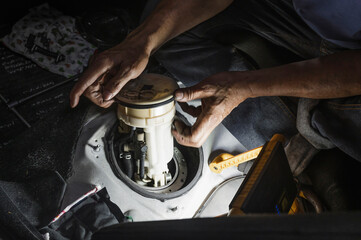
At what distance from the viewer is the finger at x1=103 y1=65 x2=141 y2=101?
2.37 ft

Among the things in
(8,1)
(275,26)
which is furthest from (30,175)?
(8,1)

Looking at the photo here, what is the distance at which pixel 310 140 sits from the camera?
0.92 metres

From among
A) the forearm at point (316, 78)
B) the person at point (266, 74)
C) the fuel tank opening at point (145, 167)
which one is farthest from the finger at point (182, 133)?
the forearm at point (316, 78)

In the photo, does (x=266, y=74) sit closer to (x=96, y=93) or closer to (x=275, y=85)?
(x=275, y=85)

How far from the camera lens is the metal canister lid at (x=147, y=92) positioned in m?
0.71

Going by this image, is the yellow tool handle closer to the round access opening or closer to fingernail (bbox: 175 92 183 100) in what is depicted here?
the round access opening

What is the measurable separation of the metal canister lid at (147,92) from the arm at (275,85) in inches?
1.9

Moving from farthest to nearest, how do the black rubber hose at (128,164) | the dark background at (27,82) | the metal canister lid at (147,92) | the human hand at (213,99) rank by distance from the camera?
the dark background at (27,82) < the black rubber hose at (128,164) < the human hand at (213,99) < the metal canister lid at (147,92)

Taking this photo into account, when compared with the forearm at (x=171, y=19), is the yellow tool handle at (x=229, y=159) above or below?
below

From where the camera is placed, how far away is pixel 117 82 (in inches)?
29.2

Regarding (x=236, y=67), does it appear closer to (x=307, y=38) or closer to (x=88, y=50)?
(x=307, y=38)

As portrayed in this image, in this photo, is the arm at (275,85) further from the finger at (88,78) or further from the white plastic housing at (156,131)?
the finger at (88,78)

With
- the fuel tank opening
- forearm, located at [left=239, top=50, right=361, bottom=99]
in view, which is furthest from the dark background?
forearm, located at [left=239, top=50, right=361, bottom=99]

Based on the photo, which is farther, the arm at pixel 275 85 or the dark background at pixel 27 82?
the dark background at pixel 27 82
